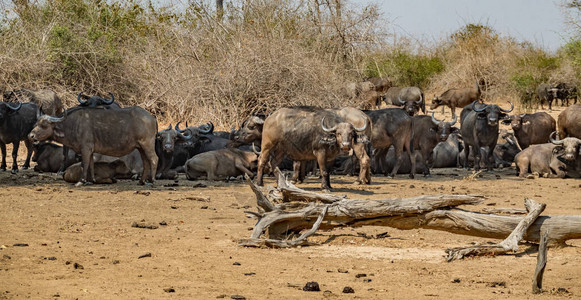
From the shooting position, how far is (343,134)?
14.6 metres

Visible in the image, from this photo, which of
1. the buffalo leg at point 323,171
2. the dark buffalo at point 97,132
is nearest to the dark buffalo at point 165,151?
the dark buffalo at point 97,132

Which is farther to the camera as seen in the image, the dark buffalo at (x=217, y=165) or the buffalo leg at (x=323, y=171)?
the dark buffalo at (x=217, y=165)

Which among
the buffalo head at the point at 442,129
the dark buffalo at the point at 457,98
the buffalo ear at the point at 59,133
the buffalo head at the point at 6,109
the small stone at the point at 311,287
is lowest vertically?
the small stone at the point at 311,287

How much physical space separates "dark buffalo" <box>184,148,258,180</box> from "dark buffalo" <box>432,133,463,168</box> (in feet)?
20.5

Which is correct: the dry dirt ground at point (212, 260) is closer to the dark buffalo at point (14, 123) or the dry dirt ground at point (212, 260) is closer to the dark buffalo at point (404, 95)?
the dark buffalo at point (14, 123)

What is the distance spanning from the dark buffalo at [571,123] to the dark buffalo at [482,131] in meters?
2.01

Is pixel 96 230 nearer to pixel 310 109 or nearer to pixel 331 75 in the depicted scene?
pixel 310 109

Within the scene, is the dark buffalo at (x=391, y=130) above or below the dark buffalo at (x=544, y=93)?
below

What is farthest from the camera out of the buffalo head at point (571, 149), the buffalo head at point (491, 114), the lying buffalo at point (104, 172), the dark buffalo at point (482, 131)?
the dark buffalo at point (482, 131)

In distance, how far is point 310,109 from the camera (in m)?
15.7

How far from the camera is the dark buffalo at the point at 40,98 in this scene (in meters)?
20.3

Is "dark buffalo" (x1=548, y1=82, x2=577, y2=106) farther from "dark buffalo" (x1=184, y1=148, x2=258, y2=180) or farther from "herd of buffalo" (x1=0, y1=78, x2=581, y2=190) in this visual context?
"dark buffalo" (x1=184, y1=148, x2=258, y2=180)

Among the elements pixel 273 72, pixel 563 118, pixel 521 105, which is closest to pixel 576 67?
pixel 521 105

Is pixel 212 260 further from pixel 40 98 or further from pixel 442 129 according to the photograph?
pixel 40 98
